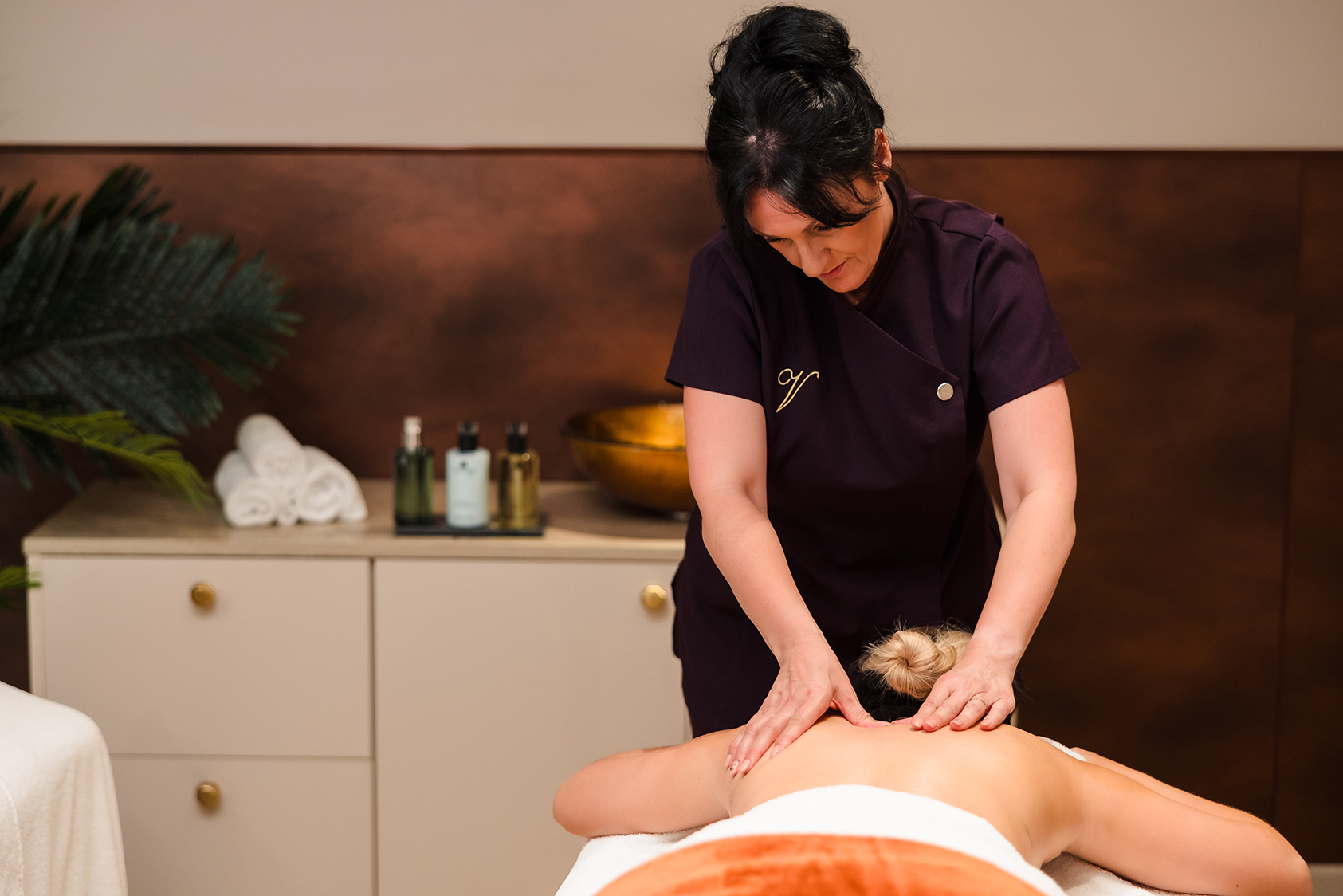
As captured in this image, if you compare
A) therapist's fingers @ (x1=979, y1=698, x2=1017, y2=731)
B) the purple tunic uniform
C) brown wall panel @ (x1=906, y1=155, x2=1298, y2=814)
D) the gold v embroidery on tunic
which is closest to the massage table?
therapist's fingers @ (x1=979, y1=698, x2=1017, y2=731)

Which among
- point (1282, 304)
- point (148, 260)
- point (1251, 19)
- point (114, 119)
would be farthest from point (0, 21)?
point (1282, 304)

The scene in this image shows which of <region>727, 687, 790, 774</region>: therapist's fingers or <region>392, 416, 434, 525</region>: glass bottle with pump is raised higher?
<region>392, 416, 434, 525</region>: glass bottle with pump

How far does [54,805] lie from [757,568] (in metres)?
0.95

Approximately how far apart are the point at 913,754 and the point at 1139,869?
282mm

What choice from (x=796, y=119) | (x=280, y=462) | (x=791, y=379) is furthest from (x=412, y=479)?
(x=796, y=119)

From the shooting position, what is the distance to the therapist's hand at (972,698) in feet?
3.85

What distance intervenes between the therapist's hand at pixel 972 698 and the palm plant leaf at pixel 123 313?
Result: 1.44m

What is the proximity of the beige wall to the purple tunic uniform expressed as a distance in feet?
3.21

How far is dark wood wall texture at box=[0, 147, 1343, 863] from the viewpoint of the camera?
2373 mm

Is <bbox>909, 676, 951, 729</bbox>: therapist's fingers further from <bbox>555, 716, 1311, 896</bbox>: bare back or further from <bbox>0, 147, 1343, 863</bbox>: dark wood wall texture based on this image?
<bbox>0, 147, 1343, 863</bbox>: dark wood wall texture

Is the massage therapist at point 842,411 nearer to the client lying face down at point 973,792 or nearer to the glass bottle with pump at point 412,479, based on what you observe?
the client lying face down at point 973,792

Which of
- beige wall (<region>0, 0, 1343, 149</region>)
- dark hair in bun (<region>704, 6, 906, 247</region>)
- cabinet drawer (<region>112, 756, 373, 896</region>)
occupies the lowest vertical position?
cabinet drawer (<region>112, 756, 373, 896</region>)

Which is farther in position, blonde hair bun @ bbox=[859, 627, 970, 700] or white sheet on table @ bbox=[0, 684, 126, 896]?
white sheet on table @ bbox=[0, 684, 126, 896]

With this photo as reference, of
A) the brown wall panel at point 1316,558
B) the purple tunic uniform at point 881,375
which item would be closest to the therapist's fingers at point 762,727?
the purple tunic uniform at point 881,375
